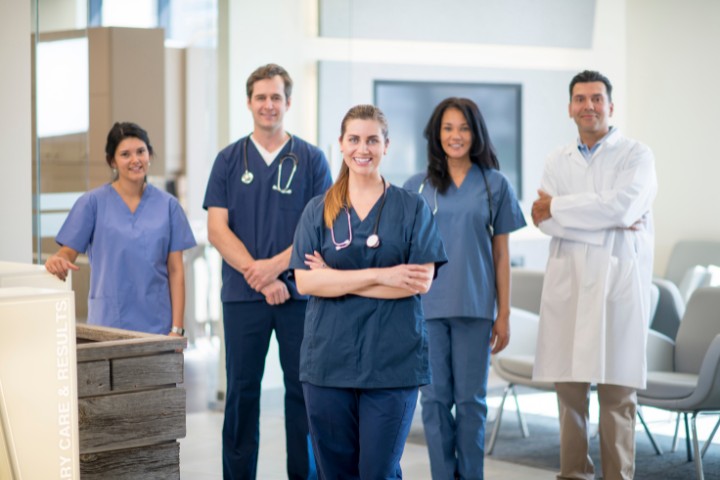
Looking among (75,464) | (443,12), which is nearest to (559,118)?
(443,12)

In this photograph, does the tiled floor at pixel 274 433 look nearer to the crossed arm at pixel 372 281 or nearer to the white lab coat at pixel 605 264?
the white lab coat at pixel 605 264

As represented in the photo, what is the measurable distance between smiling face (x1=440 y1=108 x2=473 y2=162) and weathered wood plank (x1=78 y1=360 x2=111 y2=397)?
1.64 m

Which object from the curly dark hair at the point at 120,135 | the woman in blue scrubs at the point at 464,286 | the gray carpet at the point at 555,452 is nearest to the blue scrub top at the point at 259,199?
the curly dark hair at the point at 120,135

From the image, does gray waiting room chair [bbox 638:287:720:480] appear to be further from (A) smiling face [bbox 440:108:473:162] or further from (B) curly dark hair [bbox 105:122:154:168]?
(B) curly dark hair [bbox 105:122:154:168]

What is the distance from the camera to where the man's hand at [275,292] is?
3463 mm

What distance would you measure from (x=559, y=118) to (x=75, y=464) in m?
5.30

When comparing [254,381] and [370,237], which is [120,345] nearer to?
[370,237]

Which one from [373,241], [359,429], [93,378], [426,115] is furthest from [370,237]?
[426,115]

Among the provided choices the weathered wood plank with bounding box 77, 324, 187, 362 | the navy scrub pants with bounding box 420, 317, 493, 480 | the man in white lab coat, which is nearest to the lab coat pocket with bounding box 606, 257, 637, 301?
the man in white lab coat

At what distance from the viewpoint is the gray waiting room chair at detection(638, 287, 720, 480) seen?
3953mm

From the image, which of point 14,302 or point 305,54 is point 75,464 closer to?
point 14,302

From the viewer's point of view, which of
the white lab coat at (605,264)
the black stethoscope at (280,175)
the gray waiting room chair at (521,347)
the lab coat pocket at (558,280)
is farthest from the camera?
the gray waiting room chair at (521,347)

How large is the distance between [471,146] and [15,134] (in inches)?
75.6

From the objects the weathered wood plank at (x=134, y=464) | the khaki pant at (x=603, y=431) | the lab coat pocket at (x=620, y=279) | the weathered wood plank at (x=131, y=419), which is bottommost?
the khaki pant at (x=603, y=431)
